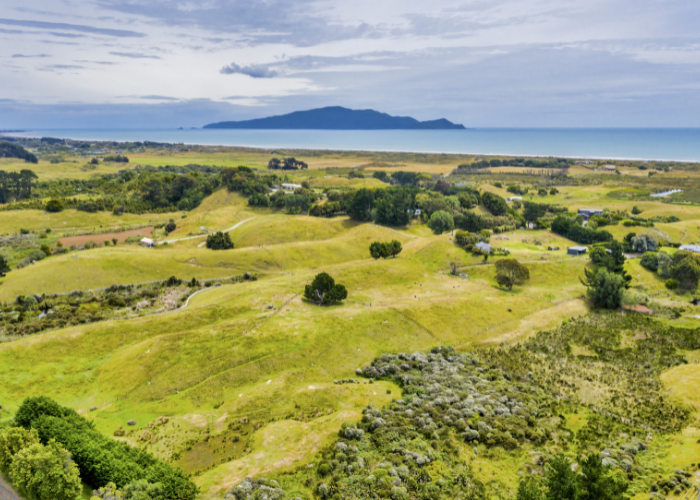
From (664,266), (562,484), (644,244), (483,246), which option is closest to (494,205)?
(644,244)

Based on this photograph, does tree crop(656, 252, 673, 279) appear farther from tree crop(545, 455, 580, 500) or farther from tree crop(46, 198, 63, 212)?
tree crop(46, 198, 63, 212)

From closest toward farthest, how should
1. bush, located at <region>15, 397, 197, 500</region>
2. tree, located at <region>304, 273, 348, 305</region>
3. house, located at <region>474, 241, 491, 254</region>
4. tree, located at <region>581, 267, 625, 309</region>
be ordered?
bush, located at <region>15, 397, 197, 500</region>
tree, located at <region>304, 273, 348, 305</region>
tree, located at <region>581, 267, 625, 309</region>
house, located at <region>474, 241, 491, 254</region>

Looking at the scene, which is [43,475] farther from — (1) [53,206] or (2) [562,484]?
(1) [53,206]

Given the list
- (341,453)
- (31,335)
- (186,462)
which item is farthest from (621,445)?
(31,335)

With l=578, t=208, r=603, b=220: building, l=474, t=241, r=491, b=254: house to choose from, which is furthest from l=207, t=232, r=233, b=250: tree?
l=578, t=208, r=603, b=220: building

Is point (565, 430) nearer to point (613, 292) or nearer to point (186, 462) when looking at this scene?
point (186, 462)
